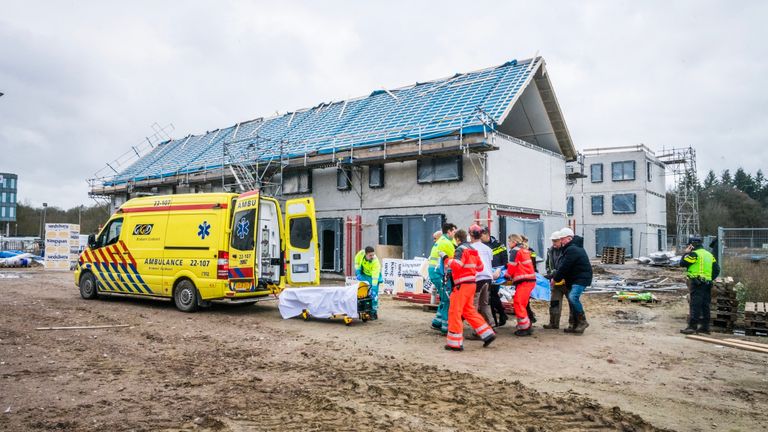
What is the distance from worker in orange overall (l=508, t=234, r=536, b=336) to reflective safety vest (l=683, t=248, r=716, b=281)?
270 cm

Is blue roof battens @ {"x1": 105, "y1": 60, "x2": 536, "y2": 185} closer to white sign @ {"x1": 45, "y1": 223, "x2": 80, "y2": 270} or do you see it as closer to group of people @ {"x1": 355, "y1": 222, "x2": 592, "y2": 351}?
white sign @ {"x1": 45, "y1": 223, "x2": 80, "y2": 270}

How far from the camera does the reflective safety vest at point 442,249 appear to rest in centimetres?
895

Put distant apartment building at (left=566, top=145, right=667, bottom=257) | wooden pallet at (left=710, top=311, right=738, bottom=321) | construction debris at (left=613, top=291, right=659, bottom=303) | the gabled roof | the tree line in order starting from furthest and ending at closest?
the tree line → distant apartment building at (left=566, top=145, right=667, bottom=257) → the gabled roof → construction debris at (left=613, top=291, right=659, bottom=303) → wooden pallet at (left=710, top=311, right=738, bottom=321)

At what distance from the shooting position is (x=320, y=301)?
10.4 m

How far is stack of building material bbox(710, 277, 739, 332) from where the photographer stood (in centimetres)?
963

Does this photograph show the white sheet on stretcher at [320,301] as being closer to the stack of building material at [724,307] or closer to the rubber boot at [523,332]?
the rubber boot at [523,332]

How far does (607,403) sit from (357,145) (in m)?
15.1

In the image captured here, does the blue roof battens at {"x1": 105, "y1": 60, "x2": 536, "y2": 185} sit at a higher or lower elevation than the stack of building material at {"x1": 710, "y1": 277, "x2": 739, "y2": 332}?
higher

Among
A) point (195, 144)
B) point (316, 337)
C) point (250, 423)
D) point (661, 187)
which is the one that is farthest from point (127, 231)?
point (661, 187)

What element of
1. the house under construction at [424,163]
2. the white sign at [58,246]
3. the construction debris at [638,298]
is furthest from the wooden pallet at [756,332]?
the white sign at [58,246]

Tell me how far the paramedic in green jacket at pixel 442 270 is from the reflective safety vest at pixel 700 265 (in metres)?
4.15

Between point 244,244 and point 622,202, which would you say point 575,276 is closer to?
point 244,244

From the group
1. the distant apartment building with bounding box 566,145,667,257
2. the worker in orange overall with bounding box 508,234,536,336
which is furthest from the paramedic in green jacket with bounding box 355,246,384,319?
the distant apartment building with bounding box 566,145,667,257

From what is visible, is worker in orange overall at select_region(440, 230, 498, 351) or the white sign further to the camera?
the white sign
